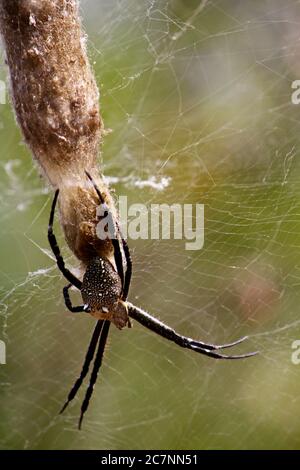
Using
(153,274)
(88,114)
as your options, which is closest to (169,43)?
(153,274)

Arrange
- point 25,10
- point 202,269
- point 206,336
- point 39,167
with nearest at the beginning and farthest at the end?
point 25,10 < point 39,167 < point 202,269 < point 206,336

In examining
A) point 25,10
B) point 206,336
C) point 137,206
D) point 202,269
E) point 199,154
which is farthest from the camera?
point 206,336

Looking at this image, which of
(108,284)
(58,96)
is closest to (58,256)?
(108,284)

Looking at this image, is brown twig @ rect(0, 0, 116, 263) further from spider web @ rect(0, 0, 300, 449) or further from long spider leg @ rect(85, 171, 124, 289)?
spider web @ rect(0, 0, 300, 449)

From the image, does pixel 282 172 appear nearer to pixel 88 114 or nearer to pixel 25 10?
pixel 88 114

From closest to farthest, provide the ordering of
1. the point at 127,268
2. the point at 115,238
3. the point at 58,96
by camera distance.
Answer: the point at 58,96, the point at 115,238, the point at 127,268

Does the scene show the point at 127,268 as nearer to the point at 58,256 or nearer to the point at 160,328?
the point at 58,256

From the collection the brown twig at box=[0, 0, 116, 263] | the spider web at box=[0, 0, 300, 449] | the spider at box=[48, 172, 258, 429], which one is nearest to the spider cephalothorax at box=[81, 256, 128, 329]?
the spider at box=[48, 172, 258, 429]
